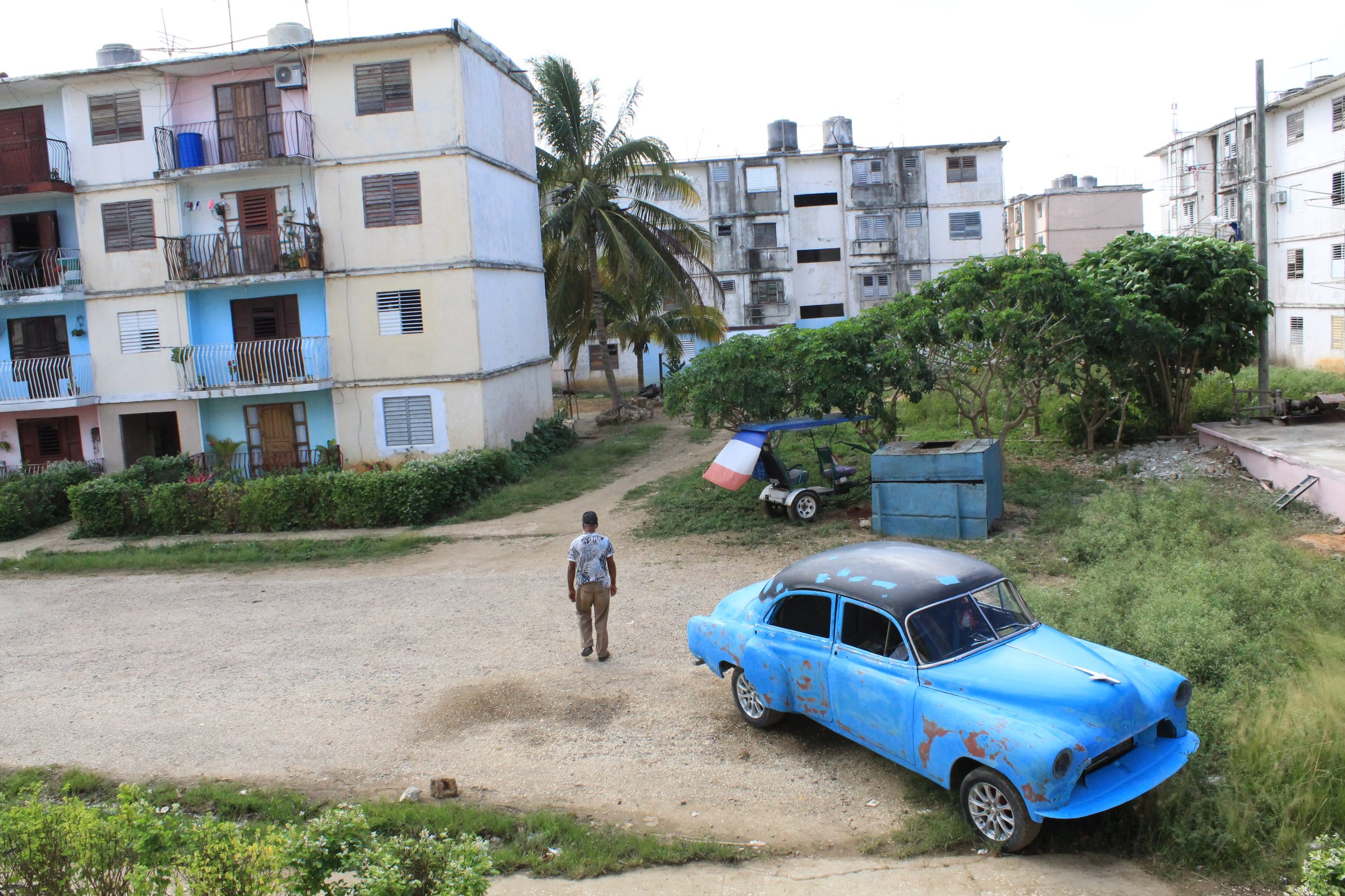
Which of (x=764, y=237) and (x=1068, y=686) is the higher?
(x=764, y=237)

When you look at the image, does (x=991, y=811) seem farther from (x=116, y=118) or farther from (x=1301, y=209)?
(x=1301, y=209)

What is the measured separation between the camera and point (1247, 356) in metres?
19.1

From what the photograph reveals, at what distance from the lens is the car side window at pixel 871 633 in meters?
6.52

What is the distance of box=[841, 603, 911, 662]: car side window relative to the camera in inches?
257

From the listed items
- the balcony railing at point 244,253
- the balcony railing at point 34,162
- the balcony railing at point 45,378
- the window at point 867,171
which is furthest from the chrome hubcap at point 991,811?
the window at point 867,171

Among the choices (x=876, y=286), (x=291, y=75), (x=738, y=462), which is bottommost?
(x=738, y=462)

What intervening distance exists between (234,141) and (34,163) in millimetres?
5078

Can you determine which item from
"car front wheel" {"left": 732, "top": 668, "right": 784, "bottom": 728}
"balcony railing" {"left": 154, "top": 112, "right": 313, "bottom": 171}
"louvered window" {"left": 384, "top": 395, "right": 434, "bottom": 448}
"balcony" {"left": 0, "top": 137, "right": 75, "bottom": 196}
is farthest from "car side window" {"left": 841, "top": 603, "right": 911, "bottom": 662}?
"balcony" {"left": 0, "top": 137, "right": 75, "bottom": 196}

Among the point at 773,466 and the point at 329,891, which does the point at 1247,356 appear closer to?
the point at 773,466

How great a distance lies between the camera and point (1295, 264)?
34.2m

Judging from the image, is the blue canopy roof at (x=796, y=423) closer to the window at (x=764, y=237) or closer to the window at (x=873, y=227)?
the window at (x=764, y=237)

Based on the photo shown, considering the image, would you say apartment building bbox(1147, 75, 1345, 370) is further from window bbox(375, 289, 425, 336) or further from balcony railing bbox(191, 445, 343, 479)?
balcony railing bbox(191, 445, 343, 479)

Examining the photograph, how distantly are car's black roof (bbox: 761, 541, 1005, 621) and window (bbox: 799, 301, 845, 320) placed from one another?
34.6 metres

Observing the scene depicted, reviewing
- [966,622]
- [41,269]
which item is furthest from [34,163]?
[966,622]
